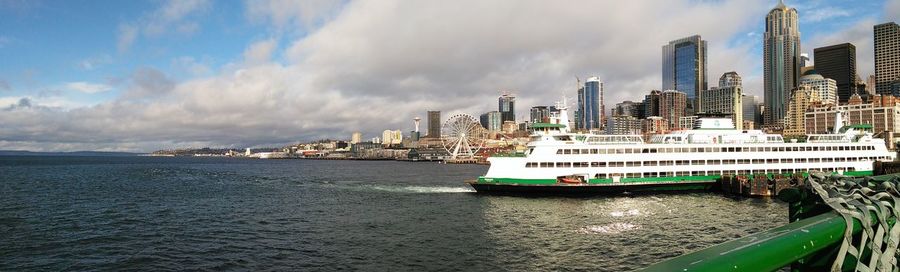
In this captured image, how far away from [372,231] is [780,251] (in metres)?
38.2

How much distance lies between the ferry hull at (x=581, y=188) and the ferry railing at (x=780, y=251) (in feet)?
185

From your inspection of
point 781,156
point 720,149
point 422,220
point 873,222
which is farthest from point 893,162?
point 873,222

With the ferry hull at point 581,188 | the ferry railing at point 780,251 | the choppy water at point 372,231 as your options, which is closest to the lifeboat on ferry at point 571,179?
the ferry hull at point 581,188

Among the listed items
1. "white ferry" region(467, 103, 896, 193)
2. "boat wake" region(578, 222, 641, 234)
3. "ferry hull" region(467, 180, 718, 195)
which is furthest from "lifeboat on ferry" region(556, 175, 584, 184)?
"boat wake" region(578, 222, 641, 234)

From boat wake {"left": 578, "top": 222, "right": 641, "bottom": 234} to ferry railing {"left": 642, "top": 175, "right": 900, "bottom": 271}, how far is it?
3548 cm

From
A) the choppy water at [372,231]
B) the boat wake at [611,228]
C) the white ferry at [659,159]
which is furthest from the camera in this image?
the white ferry at [659,159]

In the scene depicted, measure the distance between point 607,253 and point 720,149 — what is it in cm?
4475

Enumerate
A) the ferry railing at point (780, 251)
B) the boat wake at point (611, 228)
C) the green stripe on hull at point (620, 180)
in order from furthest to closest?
the green stripe on hull at point (620, 180) → the boat wake at point (611, 228) → the ferry railing at point (780, 251)

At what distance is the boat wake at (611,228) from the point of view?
37719 mm

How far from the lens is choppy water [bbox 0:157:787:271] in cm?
3003

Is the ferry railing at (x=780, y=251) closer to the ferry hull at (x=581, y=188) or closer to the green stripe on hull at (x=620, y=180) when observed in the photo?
the green stripe on hull at (x=620, y=180)

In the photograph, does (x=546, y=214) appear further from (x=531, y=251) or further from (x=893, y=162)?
(x=893, y=162)

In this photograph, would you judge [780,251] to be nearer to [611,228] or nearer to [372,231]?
[611,228]

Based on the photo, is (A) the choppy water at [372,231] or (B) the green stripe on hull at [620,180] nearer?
(A) the choppy water at [372,231]
